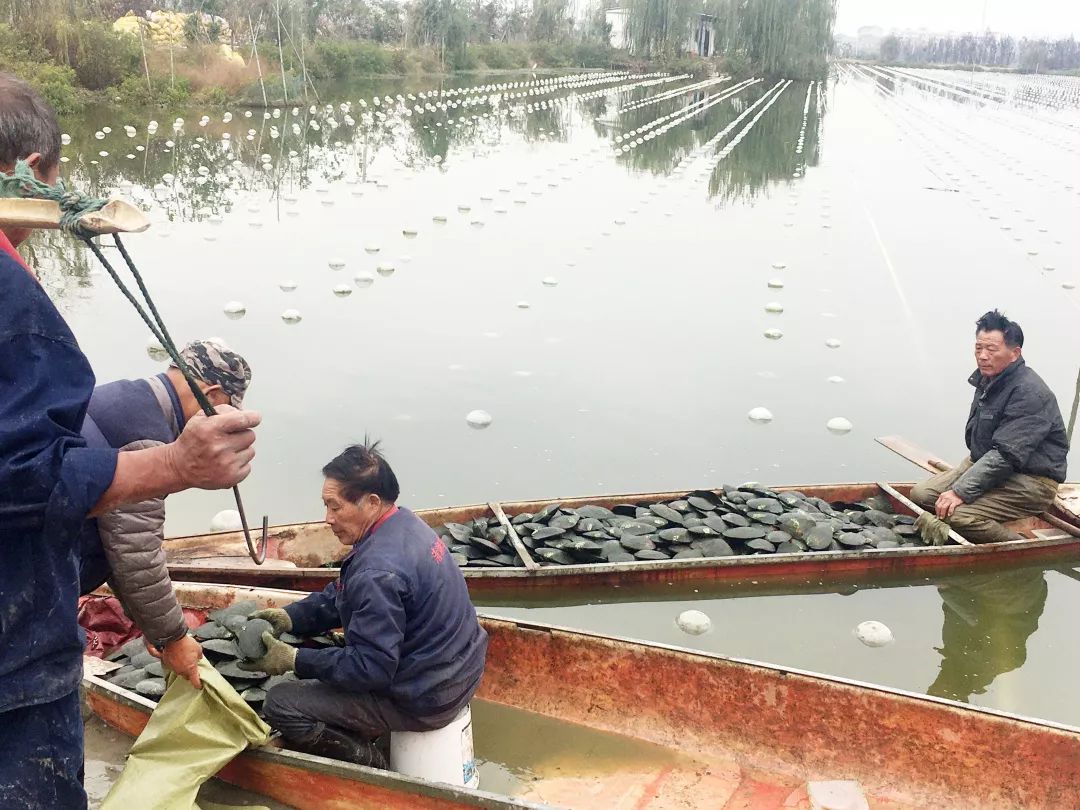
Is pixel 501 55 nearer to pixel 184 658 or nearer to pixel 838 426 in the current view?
pixel 838 426

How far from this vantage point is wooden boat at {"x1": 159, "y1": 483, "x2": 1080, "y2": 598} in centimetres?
500

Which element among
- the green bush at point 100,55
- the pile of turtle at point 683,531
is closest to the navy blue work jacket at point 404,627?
the pile of turtle at point 683,531

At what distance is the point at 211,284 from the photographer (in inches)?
441

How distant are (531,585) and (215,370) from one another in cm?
269

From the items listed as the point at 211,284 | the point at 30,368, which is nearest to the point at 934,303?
the point at 211,284

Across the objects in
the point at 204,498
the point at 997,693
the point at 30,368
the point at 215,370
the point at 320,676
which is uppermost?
the point at 30,368

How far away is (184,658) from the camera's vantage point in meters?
3.17

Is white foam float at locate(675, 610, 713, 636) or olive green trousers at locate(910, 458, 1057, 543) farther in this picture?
olive green trousers at locate(910, 458, 1057, 543)

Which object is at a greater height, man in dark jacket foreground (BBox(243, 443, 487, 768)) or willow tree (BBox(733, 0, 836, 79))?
willow tree (BBox(733, 0, 836, 79))

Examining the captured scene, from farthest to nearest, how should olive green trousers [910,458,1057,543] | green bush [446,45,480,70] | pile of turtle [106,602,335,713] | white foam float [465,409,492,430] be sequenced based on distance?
1. green bush [446,45,480,70]
2. white foam float [465,409,492,430]
3. olive green trousers [910,458,1057,543]
4. pile of turtle [106,602,335,713]

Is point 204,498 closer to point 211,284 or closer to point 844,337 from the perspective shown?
point 211,284

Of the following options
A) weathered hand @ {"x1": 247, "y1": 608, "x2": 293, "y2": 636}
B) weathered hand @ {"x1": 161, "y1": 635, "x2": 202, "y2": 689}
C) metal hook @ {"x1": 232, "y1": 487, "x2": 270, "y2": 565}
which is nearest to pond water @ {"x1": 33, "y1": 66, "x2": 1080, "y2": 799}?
metal hook @ {"x1": 232, "y1": 487, "x2": 270, "y2": 565}

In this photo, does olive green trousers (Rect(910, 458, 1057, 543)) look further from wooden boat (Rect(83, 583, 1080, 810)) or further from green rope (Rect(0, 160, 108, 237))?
green rope (Rect(0, 160, 108, 237))

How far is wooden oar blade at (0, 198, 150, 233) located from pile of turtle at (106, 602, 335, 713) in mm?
2164
